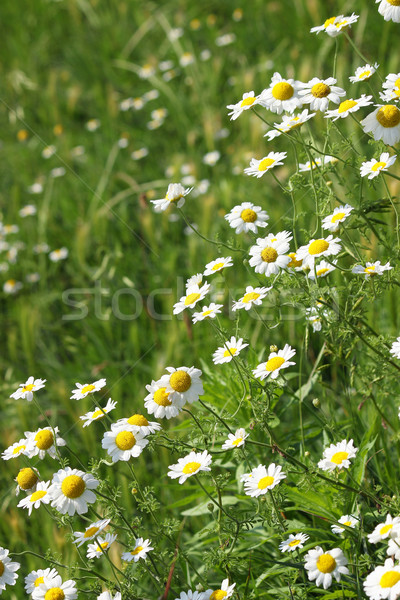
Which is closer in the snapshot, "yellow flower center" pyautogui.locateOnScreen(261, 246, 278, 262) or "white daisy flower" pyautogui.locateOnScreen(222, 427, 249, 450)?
"white daisy flower" pyautogui.locateOnScreen(222, 427, 249, 450)

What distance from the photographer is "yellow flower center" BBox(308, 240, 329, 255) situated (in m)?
1.43

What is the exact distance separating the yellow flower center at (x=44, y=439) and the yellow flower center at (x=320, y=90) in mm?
935

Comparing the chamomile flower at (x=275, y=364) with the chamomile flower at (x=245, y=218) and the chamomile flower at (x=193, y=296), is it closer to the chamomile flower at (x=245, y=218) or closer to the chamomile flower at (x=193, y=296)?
the chamomile flower at (x=193, y=296)

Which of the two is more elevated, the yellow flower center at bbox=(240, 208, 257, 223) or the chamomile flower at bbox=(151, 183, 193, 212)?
the chamomile flower at bbox=(151, 183, 193, 212)

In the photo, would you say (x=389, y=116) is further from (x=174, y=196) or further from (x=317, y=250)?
(x=174, y=196)

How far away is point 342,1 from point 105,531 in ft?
11.2

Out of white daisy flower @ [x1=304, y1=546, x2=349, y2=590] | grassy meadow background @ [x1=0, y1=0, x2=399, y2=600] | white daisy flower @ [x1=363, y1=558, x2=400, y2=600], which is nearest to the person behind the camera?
white daisy flower @ [x1=363, y1=558, x2=400, y2=600]

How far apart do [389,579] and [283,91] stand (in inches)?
40.6

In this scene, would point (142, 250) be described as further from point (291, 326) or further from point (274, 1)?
point (274, 1)

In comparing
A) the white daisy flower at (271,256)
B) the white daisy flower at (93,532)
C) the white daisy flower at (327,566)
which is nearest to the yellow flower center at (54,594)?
the white daisy flower at (93,532)

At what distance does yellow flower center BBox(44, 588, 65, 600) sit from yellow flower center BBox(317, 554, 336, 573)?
1.51 feet

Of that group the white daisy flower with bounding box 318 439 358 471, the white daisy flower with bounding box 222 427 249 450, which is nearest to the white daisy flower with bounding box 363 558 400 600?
the white daisy flower with bounding box 318 439 358 471

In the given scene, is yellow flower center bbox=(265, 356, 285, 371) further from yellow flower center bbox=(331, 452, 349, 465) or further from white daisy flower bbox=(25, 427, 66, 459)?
white daisy flower bbox=(25, 427, 66, 459)

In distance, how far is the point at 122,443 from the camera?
4.42ft
